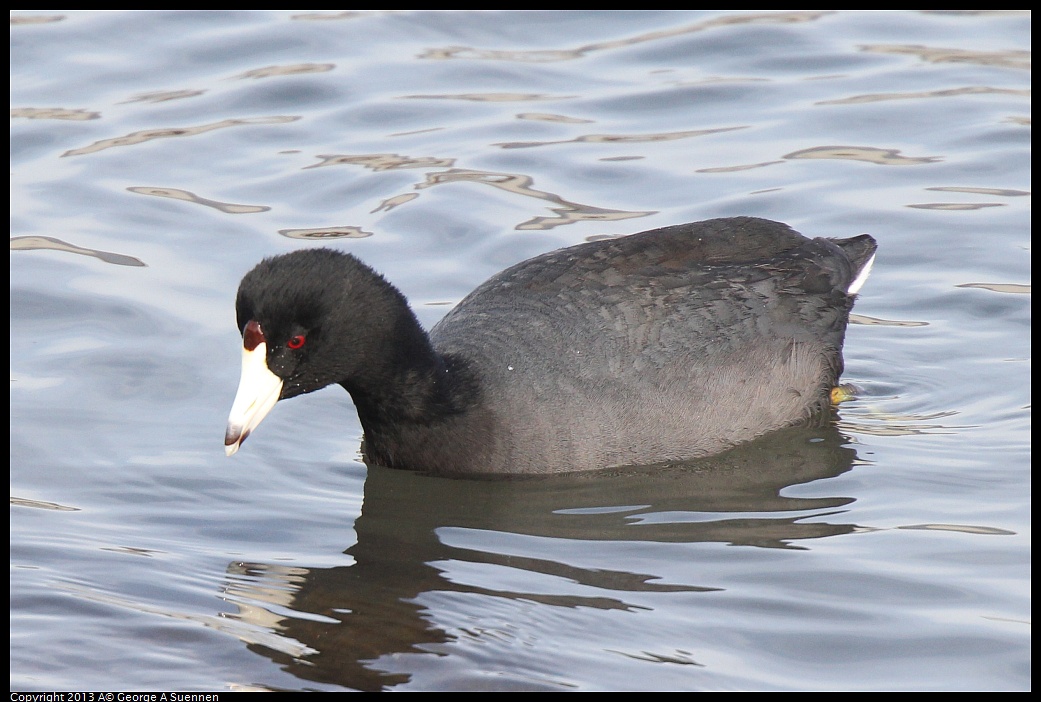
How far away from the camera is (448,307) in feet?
24.3

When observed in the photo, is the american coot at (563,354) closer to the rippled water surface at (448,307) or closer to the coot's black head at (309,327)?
the coot's black head at (309,327)

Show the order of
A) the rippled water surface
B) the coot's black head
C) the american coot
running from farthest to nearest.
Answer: the american coot
the coot's black head
the rippled water surface

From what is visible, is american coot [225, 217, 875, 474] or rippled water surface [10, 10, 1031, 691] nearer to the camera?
rippled water surface [10, 10, 1031, 691]

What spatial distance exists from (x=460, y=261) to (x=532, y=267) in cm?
179

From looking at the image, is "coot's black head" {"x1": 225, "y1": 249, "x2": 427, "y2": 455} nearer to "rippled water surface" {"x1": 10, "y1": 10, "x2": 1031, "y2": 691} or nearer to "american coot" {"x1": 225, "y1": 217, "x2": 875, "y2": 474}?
"american coot" {"x1": 225, "y1": 217, "x2": 875, "y2": 474}

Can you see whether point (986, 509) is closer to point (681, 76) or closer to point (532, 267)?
point (532, 267)

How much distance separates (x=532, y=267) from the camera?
623 cm

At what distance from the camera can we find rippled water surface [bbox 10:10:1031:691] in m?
4.56

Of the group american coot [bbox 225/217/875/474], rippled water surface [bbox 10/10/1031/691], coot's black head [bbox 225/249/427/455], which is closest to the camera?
rippled water surface [bbox 10/10/1031/691]

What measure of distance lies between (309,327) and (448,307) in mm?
2098

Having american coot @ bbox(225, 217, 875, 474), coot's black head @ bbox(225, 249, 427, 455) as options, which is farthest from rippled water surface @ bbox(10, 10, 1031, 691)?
coot's black head @ bbox(225, 249, 427, 455)

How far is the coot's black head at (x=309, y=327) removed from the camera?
5199mm

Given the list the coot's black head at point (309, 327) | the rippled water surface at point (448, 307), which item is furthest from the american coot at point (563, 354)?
the rippled water surface at point (448, 307)

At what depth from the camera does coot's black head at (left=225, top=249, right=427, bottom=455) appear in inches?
205
